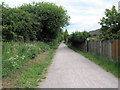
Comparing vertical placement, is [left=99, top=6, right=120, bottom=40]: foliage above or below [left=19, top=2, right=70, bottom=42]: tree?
below

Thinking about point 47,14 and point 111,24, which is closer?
point 111,24

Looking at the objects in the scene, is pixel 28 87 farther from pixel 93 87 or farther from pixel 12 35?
pixel 12 35

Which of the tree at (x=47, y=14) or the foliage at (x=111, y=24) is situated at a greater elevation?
the tree at (x=47, y=14)

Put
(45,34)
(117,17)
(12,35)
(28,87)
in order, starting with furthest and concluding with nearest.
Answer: (45,34) → (12,35) → (117,17) → (28,87)

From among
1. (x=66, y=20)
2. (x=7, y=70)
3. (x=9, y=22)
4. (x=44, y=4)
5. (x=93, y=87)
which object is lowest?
(x=93, y=87)

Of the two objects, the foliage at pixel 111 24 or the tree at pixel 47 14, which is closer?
the foliage at pixel 111 24

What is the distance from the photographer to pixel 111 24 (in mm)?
8969

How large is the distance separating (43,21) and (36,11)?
1822 mm

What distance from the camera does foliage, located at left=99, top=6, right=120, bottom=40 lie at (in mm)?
8509

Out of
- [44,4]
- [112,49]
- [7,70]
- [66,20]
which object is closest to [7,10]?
[7,70]

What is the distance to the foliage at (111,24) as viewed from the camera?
8.51 metres

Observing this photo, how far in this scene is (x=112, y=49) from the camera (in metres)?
9.18

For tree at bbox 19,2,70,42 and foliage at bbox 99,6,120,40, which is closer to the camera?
foliage at bbox 99,6,120,40

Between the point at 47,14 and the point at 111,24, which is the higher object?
the point at 47,14
